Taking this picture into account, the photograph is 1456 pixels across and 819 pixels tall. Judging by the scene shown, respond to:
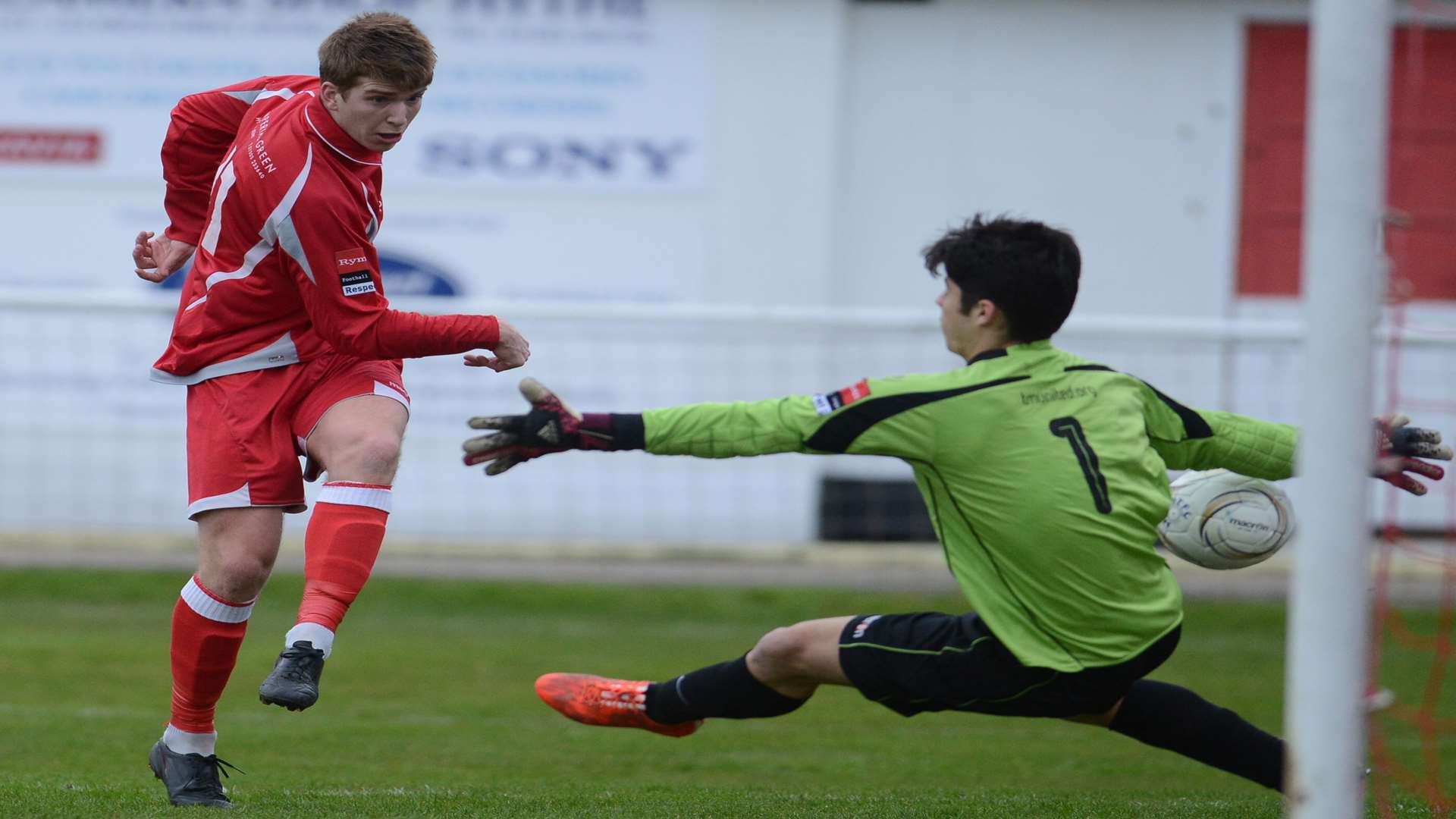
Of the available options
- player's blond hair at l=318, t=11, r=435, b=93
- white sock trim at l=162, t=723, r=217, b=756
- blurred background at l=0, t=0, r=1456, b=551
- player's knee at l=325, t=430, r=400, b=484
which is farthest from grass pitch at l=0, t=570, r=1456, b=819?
player's blond hair at l=318, t=11, r=435, b=93

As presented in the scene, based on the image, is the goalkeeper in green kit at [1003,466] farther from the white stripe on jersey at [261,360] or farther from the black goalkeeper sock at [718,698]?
the white stripe on jersey at [261,360]


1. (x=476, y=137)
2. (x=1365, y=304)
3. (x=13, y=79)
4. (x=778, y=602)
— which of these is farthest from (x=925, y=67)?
(x=1365, y=304)

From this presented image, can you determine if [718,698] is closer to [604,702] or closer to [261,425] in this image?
[604,702]

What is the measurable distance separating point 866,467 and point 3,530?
513 cm

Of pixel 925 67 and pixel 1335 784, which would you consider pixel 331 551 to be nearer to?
pixel 1335 784

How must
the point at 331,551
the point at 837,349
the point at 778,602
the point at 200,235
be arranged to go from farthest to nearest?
1. the point at 837,349
2. the point at 778,602
3. the point at 200,235
4. the point at 331,551

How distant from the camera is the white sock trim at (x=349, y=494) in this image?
4047mm

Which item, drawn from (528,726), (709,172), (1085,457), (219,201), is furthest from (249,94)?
(709,172)

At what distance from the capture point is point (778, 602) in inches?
357

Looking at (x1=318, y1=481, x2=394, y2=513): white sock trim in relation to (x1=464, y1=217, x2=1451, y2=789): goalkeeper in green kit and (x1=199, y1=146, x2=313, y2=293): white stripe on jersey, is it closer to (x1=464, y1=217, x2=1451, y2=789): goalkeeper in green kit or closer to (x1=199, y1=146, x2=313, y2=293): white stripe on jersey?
(x1=464, y1=217, x2=1451, y2=789): goalkeeper in green kit

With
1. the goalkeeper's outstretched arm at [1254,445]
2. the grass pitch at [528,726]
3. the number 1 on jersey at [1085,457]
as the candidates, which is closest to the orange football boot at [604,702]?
the grass pitch at [528,726]

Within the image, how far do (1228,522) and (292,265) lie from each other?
248 centimetres

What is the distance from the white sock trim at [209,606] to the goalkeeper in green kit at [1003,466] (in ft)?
2.75

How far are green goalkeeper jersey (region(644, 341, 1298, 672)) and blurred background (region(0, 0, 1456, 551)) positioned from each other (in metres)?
6.02
